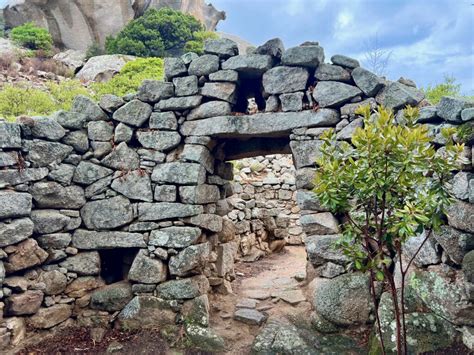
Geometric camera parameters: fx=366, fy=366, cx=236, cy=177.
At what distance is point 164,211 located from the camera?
4.27 m

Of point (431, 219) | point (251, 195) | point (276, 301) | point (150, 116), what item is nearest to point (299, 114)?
point (150, 116)

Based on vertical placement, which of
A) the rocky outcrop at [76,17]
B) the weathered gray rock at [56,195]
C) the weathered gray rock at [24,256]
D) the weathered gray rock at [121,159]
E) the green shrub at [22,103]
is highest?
the rocky outcrop at [76,17]

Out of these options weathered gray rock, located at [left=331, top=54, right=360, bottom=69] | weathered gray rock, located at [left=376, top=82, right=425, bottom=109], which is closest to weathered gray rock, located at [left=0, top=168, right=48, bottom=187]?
weathered gray rock, located at [left=331, top=54, right=360, bottom=69]

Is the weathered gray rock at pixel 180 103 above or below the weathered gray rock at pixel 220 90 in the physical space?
below

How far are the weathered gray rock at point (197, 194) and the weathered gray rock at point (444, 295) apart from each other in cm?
239

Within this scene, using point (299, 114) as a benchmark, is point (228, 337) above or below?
below

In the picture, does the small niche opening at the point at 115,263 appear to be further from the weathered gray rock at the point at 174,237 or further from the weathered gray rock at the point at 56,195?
Answer: the weathered gray rock at the point at 56,195

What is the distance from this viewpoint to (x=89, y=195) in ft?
14.3

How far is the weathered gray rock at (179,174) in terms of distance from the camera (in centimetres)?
429

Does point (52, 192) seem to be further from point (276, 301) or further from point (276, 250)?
point (276, 250)

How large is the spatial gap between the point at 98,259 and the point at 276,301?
230 cm

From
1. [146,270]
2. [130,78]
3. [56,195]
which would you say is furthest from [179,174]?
[130,78]

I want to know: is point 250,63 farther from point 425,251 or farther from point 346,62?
point 425,251

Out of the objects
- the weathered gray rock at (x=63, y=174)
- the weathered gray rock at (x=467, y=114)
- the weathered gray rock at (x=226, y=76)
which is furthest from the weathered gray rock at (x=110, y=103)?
the weathered gray rock at (x=467, y=114)
